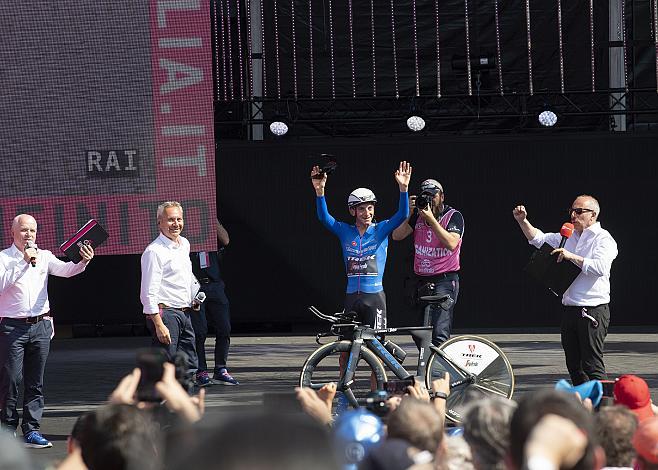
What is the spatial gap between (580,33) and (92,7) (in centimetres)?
959

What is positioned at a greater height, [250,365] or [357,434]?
[357,434]

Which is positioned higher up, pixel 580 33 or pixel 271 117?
pixel 580 33

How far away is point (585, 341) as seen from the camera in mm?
8648

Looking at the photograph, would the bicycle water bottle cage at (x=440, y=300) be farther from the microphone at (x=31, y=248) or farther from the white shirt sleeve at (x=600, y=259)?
the microphone at (x=31, y=248)

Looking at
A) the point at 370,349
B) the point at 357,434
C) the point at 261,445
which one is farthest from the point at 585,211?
the point at 261,445

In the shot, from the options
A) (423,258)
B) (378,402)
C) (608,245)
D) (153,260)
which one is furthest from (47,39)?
(378,402)

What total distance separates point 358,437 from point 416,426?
27cm

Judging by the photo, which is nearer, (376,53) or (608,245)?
(608,245)

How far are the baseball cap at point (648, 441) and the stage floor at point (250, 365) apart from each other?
5.16 meters

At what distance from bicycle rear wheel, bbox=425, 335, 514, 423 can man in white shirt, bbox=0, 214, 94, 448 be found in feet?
10.2

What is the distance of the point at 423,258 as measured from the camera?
10109 mm

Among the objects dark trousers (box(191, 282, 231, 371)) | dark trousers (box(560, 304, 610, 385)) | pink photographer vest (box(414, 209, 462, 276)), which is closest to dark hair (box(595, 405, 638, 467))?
dark trousers (box(560, 304, 610, 385))

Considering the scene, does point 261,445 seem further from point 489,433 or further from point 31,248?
point 31,248

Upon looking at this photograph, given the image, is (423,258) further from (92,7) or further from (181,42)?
(92,7)
